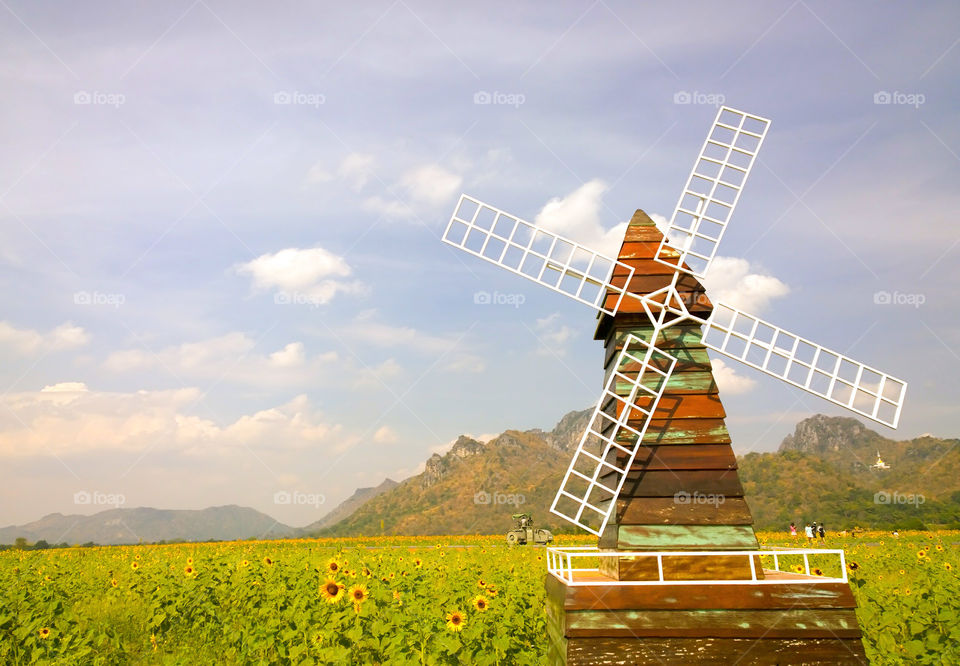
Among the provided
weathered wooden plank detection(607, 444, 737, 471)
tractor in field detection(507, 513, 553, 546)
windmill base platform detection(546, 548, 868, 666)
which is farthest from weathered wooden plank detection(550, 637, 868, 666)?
tractor in field detection(507, 513, 553, 546)

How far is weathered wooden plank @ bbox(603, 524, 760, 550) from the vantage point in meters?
7.89

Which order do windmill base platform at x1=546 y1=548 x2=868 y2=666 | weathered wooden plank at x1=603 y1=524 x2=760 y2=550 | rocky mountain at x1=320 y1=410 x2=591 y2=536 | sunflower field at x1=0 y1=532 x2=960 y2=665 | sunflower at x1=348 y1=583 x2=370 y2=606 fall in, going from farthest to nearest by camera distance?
rocky mountain at x1=320 y1=410 x2=591 y2=536 → weathered wooden plank at x1=603 y1=524 x2=760 y2=550 → sunflower at x1=348 y1=583 x2=370 y2=606 → windmill base platform at x1=546 y1=548 x2=868 y2=666 → sunflower field at x1=0 y1=532 x2=960 y2=665

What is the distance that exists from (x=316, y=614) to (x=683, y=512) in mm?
4738

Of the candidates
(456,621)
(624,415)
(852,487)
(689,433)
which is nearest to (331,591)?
(456,621)

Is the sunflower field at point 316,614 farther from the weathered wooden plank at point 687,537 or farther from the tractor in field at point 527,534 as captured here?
the tractor in field at point 527,534

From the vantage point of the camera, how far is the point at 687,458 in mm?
8219

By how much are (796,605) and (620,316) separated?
4040mm

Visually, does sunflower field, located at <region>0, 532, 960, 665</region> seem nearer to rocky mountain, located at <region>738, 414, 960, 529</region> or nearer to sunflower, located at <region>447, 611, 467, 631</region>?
sunflower, located at <region>447, 611, 467, 631</region>

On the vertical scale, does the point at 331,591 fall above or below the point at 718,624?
above

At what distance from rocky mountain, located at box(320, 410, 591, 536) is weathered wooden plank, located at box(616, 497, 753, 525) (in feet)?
161

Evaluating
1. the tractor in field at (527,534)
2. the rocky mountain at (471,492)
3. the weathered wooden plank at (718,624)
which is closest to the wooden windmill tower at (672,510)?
the weathered wooden plank at (718,624)

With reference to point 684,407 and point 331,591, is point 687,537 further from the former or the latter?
point 331,591

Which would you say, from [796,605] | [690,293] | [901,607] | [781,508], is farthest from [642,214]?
[781,508]

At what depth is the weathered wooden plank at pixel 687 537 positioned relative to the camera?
25.9 feet
